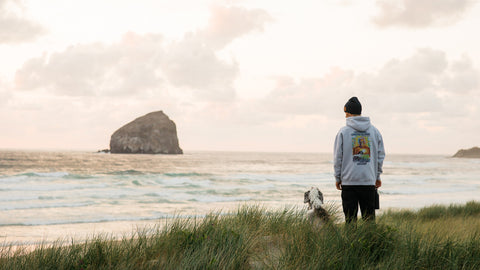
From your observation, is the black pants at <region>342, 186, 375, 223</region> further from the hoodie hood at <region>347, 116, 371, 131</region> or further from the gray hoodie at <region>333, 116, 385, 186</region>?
the hoodie hood at <region>347, 116, 371, 131</region>

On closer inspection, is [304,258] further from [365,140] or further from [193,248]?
[365,140]

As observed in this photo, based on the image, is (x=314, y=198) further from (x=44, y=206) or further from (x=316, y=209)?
(x=44, y=206)

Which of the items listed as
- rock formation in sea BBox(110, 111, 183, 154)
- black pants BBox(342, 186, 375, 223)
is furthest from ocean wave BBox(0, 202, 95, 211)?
rock formation in sea BBox(110, 111, 183, 154)

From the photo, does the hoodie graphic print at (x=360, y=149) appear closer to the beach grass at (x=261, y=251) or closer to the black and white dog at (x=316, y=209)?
the beach grass at (x=261, y=251)

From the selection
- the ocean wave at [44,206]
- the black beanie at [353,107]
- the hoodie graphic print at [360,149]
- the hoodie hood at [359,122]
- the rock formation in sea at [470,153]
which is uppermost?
the black beanie at [353,107]

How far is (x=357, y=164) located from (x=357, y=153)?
0.15 m

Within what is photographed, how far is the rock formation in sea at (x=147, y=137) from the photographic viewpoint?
434 feet

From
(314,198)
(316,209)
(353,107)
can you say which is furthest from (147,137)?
(353,107)

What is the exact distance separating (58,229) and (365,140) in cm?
995

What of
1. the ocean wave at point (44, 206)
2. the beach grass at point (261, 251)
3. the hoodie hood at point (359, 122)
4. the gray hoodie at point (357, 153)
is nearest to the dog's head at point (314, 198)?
the beach grass at point (261, 251)

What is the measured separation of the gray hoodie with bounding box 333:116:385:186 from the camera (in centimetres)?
489

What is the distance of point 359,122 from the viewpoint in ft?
16.5

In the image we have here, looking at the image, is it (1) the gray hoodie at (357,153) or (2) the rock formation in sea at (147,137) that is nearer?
(1) the gray hoodie at (357,153)

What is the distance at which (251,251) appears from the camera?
4293mm
